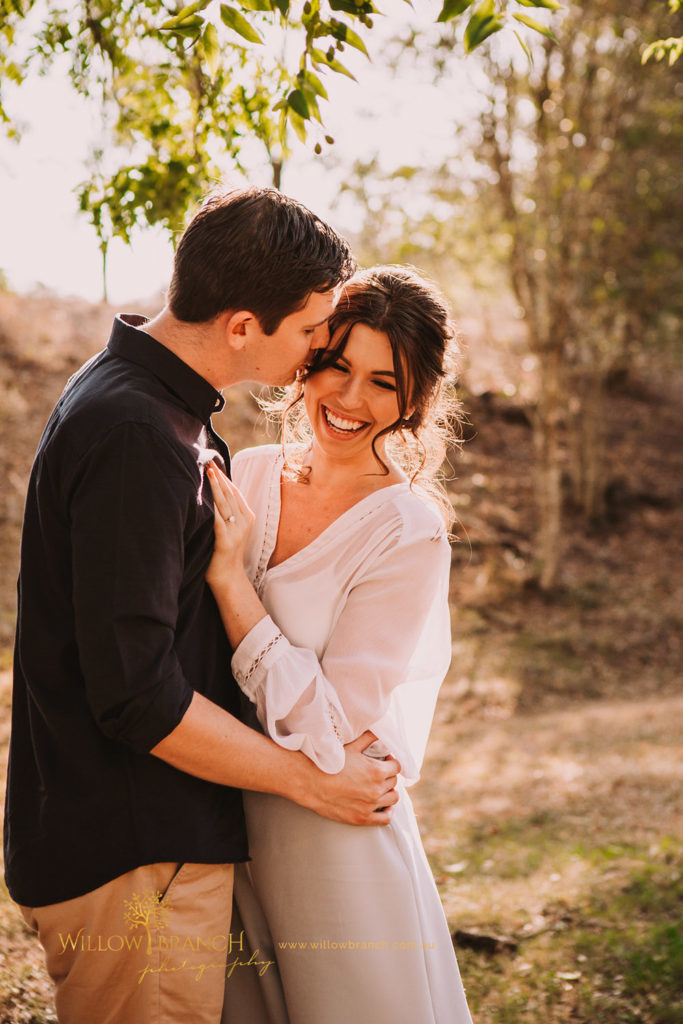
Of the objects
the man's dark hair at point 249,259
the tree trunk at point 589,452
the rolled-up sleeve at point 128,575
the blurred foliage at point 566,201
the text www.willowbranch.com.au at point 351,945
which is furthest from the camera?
the tree trunk at point 589,452

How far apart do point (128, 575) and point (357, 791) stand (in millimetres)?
878

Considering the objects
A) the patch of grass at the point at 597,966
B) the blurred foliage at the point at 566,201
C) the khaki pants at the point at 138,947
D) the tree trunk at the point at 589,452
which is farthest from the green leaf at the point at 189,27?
the tree trunk at the point at 589,452

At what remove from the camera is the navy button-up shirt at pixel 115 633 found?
1.84 m

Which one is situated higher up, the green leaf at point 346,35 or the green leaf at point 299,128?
the green leaf at point 346,35

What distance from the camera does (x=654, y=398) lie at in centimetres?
2133

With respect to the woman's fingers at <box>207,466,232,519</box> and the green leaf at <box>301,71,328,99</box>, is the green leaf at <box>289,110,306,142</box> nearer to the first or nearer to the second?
the green leaf at <box>301,71,328,99</box>

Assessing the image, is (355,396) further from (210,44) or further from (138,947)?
(138,947)

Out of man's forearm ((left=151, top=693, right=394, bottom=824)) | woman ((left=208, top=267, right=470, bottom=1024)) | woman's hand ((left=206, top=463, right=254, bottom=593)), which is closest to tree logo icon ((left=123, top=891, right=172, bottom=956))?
man's forearm ((left=151, top=693, right=394, bottom=824))

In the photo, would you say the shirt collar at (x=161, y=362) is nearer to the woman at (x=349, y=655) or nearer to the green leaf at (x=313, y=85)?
the woman at (x=349, y=655)

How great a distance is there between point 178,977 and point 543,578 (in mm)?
11579

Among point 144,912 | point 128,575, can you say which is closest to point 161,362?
point 128,575

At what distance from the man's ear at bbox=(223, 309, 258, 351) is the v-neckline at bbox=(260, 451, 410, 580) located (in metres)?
0.62

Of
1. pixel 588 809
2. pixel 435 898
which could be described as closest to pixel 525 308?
pixel 588 809

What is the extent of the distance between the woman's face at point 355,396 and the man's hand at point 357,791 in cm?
89
